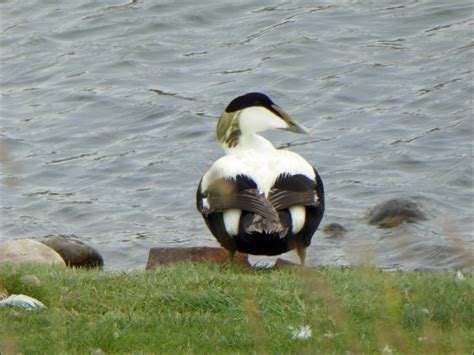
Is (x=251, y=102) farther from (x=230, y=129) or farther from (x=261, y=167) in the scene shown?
(x=261, y=167)

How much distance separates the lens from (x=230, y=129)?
927 cm

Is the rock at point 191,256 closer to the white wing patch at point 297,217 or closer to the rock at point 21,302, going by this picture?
the white wing patch at point 297,217


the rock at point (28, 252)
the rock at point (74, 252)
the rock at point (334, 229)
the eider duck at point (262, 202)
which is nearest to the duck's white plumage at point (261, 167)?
the eider duck at point (262, 202)

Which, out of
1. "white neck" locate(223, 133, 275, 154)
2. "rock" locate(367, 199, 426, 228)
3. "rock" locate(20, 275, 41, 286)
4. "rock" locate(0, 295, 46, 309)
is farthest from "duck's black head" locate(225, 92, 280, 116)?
"rock" locate(367, 199, 426, 228)

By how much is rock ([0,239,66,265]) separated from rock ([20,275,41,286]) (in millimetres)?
1961

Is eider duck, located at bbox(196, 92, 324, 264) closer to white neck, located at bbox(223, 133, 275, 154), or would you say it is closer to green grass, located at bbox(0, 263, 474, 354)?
white neck, located at bbox(223, 133, 275, 154)

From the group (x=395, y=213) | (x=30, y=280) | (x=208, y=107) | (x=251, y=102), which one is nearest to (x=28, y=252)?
(x=251, y=102)

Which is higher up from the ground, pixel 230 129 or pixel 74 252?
pixel 230 129

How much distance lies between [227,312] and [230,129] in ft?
9.55

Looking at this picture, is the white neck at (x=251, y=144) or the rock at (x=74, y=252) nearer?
the white neck at (x=251, y=144)

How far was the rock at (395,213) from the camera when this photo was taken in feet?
41.1

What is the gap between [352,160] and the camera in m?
14.2

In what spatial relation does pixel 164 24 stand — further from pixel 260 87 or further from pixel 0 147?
pixel 0 147

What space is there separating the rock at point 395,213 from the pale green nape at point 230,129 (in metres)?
3.51
